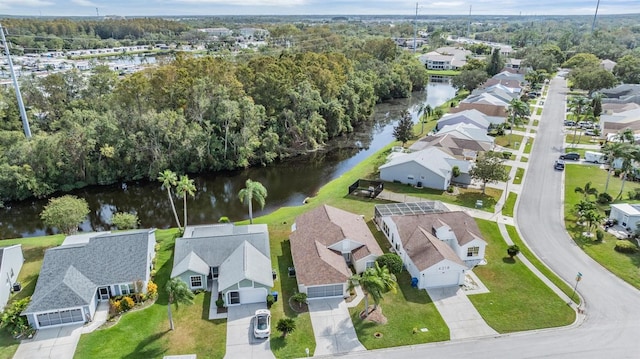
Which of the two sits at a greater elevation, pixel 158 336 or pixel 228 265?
pixel 228 265

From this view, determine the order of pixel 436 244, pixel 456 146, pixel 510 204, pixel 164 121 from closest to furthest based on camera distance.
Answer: pixel 436 244, pixel 510 204, pixel 164 121, pixel 456 146

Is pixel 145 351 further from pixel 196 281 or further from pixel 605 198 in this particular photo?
pixel 605 198

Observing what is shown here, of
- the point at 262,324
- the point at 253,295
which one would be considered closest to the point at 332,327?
the point at 262,324

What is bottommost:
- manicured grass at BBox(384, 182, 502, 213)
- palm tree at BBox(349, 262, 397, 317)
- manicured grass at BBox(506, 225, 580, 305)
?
manicured grass at BBox(384, 182, 502, 213)

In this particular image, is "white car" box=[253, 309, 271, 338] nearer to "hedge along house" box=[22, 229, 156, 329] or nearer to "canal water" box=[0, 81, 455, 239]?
"hedge along house" box=[22, 229, 156, 329]

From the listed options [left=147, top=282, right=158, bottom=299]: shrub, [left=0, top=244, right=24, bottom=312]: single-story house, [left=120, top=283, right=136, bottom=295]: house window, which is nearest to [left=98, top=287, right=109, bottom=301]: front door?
[left=120, top=283, right=136, bottom=295]: house window

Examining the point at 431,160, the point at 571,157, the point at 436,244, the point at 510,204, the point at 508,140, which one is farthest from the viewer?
the point at 508,140

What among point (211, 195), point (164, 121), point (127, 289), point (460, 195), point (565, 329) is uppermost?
point (164, 121)

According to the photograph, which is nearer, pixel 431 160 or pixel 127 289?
pixel 127 289
